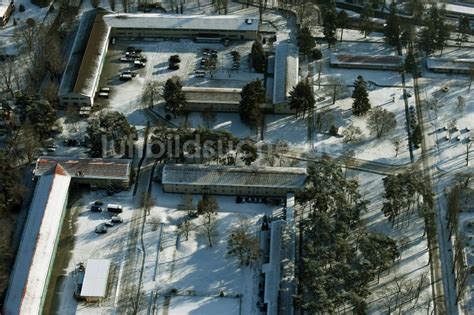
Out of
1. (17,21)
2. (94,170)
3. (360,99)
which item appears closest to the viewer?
(94,170)

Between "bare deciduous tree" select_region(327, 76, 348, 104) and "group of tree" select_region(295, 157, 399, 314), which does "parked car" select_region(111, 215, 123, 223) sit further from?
"bare deciduous tree" select_region(327, 76, 348, 104)

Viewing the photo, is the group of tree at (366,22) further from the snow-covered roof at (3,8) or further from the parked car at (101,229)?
the snow-covered roof at (3,8)

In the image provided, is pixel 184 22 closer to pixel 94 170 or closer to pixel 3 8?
pixel 3 8

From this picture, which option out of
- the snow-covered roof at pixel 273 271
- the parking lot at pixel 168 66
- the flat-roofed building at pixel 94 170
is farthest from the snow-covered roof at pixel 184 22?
the snow-covered roof at pixel 273 271

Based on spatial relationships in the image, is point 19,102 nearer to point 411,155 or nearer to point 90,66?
point 90,66

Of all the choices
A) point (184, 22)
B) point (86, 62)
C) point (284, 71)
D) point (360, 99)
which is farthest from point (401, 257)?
point (86, 62)

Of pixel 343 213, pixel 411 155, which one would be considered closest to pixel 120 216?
pixel 343 213
